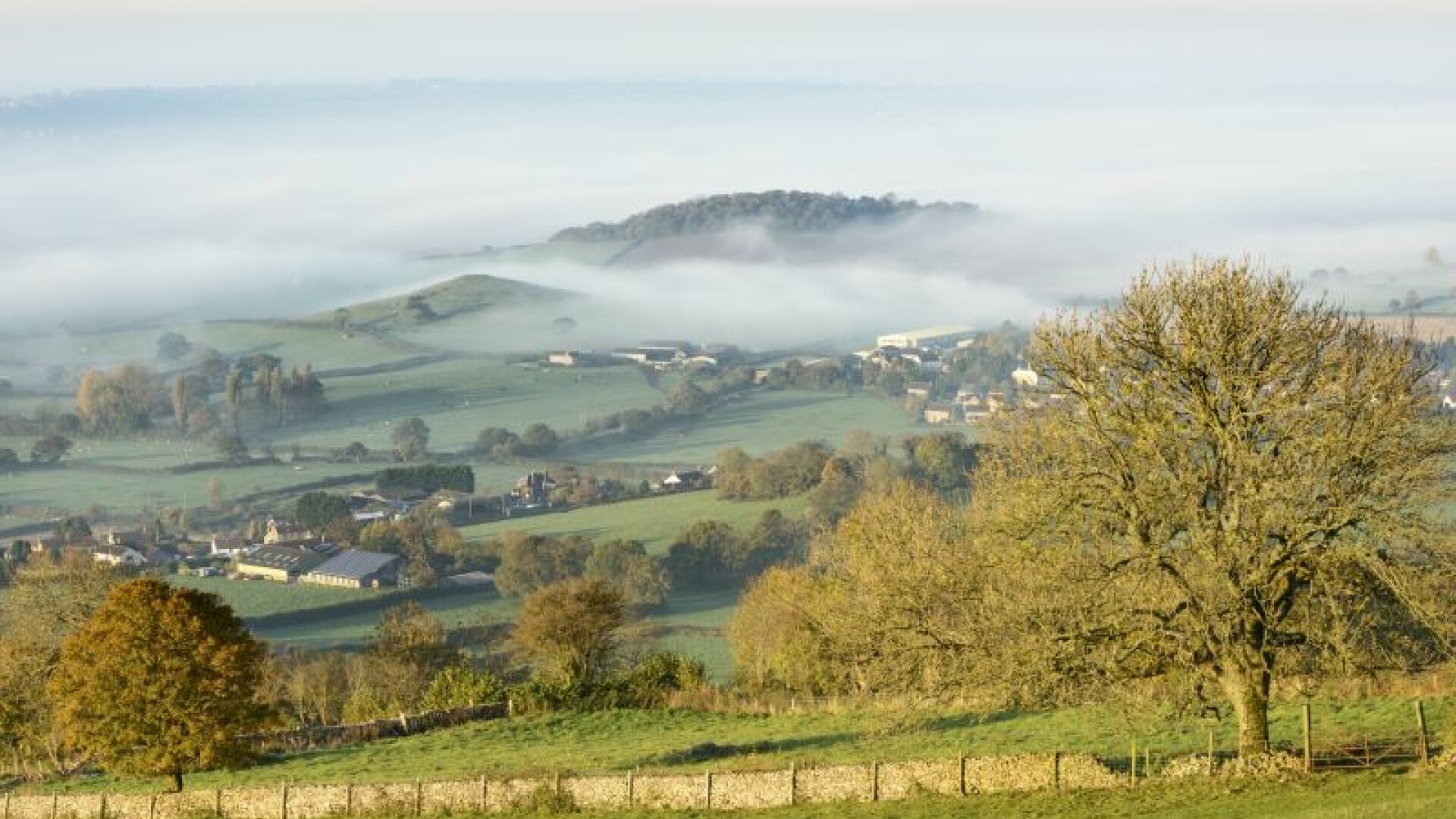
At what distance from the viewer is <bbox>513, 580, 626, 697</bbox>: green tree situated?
54.7m

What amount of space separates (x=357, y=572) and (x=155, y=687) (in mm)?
63074

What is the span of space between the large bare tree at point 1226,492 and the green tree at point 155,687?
61.5ft

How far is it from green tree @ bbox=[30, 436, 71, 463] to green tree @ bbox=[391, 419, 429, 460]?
97.3ft

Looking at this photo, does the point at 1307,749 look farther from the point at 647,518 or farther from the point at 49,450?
the point at 49,450

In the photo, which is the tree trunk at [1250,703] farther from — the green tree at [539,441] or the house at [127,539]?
the green tree at [539,441]

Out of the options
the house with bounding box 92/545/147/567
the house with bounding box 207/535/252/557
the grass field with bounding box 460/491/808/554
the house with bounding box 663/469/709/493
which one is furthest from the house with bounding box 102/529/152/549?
the house with bounding box 663/469/709/493

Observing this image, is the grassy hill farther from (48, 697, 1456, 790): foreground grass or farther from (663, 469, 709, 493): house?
(663, 469, 709, 493): house

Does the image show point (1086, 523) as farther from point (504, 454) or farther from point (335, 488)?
point (504, 454)

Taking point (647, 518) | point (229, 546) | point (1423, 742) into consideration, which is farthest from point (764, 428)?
point (1423, 742)

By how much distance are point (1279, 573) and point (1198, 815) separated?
12.9ft

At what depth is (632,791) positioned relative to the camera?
34188 millimetres

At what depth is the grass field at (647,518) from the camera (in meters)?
114

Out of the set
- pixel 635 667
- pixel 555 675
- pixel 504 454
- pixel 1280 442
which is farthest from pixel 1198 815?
pixel 504 454

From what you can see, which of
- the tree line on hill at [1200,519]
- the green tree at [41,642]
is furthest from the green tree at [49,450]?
the tree line on hill at [1200,519]
